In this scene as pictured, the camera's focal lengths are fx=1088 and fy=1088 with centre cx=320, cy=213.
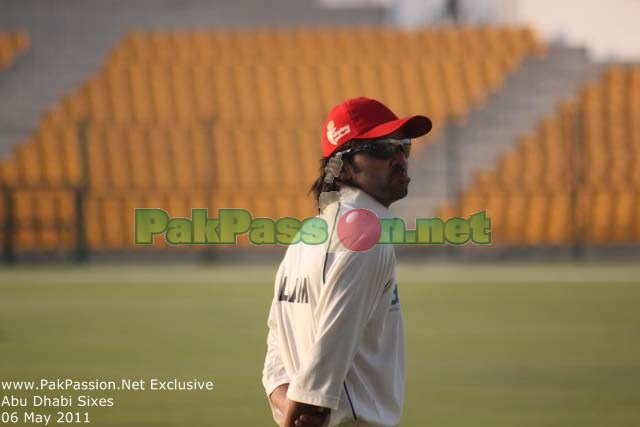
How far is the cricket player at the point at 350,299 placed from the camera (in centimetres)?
224

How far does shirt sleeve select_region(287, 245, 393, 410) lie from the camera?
2227 millimetres

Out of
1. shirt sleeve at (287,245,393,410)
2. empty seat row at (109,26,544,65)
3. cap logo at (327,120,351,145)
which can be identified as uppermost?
empty seat row at (109,26,544,65)

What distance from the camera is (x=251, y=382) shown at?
19.8 feet

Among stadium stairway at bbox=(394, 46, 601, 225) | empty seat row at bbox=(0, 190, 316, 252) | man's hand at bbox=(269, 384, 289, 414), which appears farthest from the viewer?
stadium stairway at bbox=(394, 46, 601, 225)

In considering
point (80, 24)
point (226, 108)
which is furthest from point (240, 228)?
point (80, 24)

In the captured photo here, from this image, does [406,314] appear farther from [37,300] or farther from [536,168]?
[536,168]

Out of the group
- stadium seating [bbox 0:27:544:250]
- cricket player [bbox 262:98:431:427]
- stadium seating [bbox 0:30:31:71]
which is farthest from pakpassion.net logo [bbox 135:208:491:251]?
cricket player [bbox 262:98:431:427]

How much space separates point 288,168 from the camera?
19.3 meters

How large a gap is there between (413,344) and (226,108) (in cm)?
1344

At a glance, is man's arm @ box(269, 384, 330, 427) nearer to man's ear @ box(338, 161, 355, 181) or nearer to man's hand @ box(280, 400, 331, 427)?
man's hand @ box(280, 400, 331, 427)

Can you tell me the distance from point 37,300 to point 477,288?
4849 millimetres

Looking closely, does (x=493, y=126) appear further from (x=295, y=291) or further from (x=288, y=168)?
(x=295, y=291)

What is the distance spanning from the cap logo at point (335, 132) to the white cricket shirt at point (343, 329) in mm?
117

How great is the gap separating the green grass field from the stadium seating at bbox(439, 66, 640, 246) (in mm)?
3948
